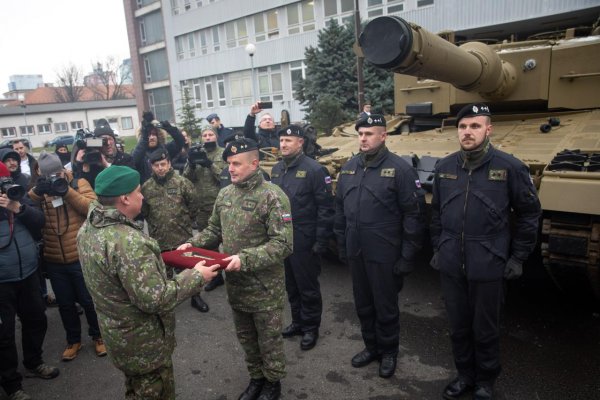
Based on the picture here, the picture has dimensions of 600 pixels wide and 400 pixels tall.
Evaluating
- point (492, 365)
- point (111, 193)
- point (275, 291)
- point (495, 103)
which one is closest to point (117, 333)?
point (111, 193)

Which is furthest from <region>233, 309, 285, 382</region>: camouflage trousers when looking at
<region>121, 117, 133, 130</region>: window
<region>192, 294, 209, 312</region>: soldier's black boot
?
<region>121, 117, 133, 130</region>: window

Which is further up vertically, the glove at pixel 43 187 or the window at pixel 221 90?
the window at pixel 221 90

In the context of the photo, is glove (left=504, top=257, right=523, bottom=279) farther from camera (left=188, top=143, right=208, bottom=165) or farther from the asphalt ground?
camera (left=188, top=143, right=208, bottom=165)

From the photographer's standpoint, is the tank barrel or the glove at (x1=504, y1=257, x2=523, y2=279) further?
the tank barrel

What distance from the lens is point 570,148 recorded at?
4324 millimetres

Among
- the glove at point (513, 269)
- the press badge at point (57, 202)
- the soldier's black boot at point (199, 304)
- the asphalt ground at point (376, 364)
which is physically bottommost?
the asphalt ground at point (376, 364)

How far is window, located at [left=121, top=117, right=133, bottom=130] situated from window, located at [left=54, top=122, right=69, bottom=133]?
5359 mm

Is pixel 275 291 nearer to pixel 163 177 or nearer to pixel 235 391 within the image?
pixel 235 391

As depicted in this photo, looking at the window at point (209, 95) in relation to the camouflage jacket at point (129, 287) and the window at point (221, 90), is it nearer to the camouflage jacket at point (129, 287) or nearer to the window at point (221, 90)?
the window at point (221, 90)

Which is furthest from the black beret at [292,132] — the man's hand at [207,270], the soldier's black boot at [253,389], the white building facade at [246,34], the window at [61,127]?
the window at [61,127]

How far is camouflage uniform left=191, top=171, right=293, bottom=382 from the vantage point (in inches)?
134

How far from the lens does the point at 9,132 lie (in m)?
44.6

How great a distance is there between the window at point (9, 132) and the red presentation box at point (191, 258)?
4920cm

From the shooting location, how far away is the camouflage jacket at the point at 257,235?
11.1ft
